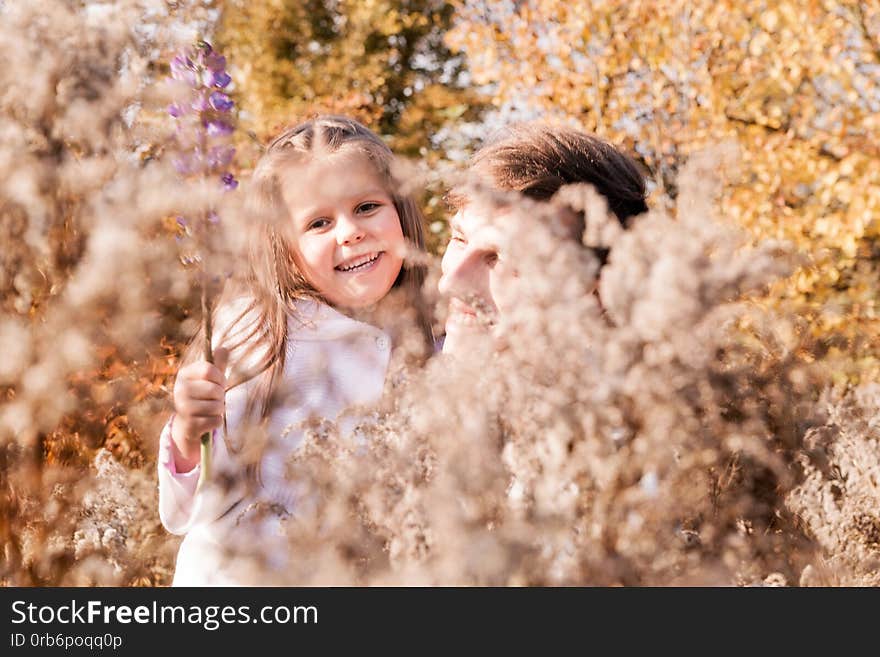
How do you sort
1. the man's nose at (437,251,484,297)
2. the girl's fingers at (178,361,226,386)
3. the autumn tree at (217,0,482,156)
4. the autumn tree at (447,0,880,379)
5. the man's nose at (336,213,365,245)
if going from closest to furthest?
the girl's fingers at (178,361,226,386)
the man's nose at (437,251,484,297)
the man's nose at (336,213,365,245)
the autumn tree at (447,0,880,379)
the autumn tree at (217,0,482,156)

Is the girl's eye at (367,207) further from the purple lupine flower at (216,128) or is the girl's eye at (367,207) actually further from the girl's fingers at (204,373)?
the purple lupine flower at (216,128)

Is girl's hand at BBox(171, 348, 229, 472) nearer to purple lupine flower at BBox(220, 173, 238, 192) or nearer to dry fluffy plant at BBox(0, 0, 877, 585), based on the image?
dry fluffy plant at BBox(0, 0, 877, 585)

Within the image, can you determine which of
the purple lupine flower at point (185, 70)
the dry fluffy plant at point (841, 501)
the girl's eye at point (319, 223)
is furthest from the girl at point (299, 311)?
the dry fluffy plant at point (841, 501)

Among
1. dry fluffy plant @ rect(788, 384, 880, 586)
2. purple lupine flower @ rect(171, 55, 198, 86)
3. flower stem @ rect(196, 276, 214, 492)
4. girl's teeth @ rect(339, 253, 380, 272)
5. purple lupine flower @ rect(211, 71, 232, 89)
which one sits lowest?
dry fluffy plant @ rect(788, 384, 880, 586)

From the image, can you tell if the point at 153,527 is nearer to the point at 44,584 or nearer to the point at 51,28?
the point at 44,584

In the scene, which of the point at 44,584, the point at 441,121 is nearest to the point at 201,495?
the point at 44,584

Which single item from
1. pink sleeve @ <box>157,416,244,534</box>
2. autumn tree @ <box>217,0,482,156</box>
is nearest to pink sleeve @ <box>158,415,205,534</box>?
pink sleeve @ <box>157,416,244,534</box>

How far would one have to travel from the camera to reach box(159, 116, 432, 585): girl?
1815 mm

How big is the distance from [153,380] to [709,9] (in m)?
3.81

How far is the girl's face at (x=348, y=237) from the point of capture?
240 cm

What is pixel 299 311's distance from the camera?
8.15 ft

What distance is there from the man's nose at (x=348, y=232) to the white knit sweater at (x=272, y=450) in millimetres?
201

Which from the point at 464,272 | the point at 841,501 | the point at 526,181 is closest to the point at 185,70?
the point at 464,272

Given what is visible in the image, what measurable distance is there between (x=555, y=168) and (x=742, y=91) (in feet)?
13.9
